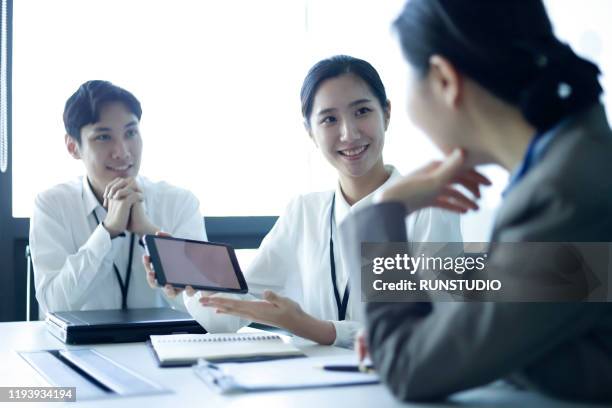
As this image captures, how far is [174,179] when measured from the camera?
11.6 ft

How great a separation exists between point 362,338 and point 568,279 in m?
0.32

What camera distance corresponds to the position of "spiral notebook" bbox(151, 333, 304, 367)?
139 cm

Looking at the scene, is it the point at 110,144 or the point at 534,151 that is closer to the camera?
the point at 534,151

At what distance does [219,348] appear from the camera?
→ 1.48m

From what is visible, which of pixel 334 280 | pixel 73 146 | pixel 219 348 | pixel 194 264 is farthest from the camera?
pixel 73 146

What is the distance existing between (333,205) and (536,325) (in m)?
1.44

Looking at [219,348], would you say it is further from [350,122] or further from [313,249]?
[350,122]

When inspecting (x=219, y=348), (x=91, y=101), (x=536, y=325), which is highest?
(x=91, y=101)

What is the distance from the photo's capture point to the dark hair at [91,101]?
2.67m

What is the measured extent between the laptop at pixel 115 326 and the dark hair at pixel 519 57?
1141mm

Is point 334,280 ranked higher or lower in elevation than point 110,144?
lower

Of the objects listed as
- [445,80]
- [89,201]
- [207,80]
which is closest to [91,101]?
[89,201]

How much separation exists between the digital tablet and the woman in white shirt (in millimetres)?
261

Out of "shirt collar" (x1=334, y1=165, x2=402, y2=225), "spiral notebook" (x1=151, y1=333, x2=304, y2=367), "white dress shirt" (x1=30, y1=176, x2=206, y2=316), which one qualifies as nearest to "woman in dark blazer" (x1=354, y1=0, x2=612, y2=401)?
"spiral notebook" (x1=151, y1=333, x2=304, y2=367)
